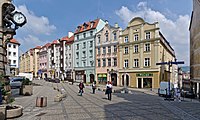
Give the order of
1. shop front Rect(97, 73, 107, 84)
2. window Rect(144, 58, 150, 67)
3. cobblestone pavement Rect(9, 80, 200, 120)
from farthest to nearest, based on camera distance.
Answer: shop front Rect(97, 73, 107, 84)
window Rect(144, 58, 150, 67)
cobblestone pavement Rect(9, 80, 200, 120)

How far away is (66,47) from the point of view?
63312mm

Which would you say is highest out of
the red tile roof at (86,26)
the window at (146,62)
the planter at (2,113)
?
the red tile roof at (86,26)

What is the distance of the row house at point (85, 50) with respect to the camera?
2021 inches

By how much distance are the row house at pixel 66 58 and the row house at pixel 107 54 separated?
13.4 meters

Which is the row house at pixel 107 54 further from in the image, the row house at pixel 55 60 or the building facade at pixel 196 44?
the row house at pixel 55 60

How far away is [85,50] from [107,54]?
30.4 ft

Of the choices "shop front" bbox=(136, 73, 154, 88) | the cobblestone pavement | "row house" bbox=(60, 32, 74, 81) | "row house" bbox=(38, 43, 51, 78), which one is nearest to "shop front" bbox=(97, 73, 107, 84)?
"shop front" bbox=(136, 73, 154, 88)

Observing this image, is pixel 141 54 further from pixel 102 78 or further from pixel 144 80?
pixel 102 78

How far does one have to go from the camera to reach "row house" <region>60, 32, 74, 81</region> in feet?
197

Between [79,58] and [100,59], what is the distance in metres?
9.49

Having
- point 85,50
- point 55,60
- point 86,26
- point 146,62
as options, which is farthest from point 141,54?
point 55,60

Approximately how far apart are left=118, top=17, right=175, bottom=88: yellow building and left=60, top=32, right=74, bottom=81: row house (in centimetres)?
2123

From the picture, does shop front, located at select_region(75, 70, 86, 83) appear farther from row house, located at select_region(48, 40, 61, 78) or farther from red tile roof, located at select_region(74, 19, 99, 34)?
row house, located at select_region(48, 40, 61, 78)

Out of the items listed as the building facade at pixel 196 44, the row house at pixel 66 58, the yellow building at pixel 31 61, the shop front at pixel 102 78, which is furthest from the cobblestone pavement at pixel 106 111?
the yellow building at pixel 31 61
